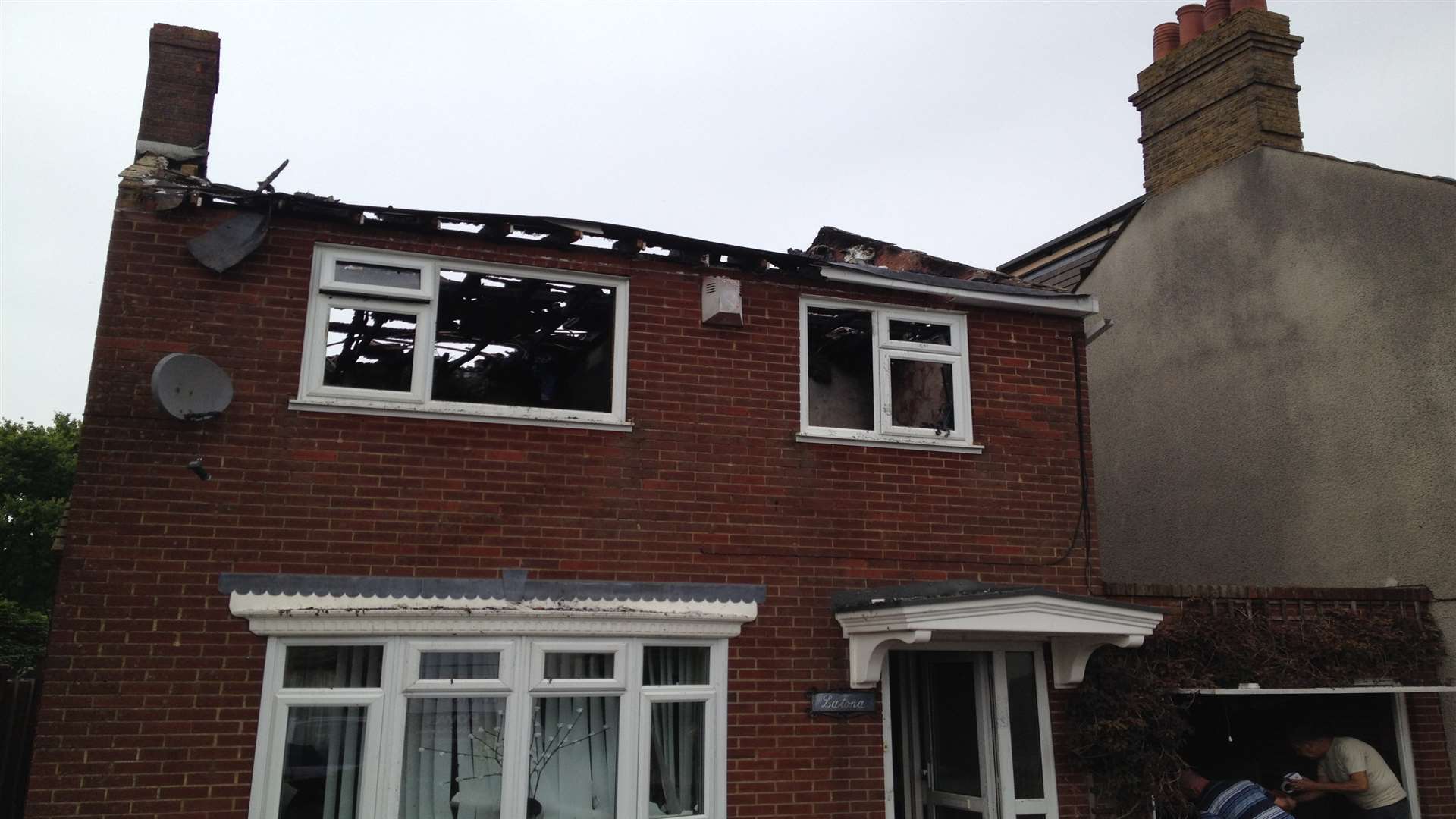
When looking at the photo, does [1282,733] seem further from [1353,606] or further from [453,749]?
[453,749]

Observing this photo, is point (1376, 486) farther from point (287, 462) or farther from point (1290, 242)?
point (287, 462)

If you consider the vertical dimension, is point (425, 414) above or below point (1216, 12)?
below

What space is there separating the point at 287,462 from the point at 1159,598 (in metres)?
6.58

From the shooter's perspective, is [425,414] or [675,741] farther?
[675,741]

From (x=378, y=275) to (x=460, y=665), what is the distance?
274cm

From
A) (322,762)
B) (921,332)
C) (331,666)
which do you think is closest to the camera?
(322,762)

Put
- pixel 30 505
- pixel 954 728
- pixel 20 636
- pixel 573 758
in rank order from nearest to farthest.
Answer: pixel 573 758, pixel 954 728, pixel 20 636, pixel 30 505

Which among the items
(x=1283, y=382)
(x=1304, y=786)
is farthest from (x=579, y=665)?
(x=1283, y=382)

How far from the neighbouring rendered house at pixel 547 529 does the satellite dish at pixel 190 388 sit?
0.07 feet

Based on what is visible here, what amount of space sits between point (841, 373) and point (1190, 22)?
21.4 ft

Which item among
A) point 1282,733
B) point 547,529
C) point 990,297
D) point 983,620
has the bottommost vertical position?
point 1282,733

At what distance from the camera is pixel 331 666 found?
23.2 feet

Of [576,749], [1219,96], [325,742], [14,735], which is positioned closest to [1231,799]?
[576,749]

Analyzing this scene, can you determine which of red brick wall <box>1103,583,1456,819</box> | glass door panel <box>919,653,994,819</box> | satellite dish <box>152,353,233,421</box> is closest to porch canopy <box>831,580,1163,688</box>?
glass door panel <box>919,653,994,819</box>
